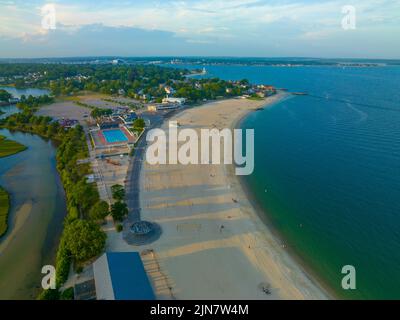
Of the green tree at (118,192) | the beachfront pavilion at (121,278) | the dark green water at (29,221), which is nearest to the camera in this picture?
the beachfront pavilion at (121,278)

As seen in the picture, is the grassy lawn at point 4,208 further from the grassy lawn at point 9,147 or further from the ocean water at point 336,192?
the ocean water at point 336,192

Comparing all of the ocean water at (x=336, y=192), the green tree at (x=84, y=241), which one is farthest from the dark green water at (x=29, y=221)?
the ocean water at (x=336, y=192)

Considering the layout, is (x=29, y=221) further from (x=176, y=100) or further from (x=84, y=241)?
(x=176, y=100)

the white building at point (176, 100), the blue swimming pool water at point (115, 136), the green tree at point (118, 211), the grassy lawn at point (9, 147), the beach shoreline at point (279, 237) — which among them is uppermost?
the white building at point (176, 100)

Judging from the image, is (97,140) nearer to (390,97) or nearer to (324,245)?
(324,245)

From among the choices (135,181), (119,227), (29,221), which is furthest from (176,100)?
(119,227)

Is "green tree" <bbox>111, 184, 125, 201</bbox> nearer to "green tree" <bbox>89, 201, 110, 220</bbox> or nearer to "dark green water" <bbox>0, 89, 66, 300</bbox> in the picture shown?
"green tree" <bbox>89, 201, 110, 220</bbox>

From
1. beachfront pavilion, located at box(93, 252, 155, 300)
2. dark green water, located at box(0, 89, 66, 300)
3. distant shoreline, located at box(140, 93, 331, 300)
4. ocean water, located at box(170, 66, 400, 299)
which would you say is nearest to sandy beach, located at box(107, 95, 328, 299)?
distant shoreline, located at box(140, 93, 331, 300)
